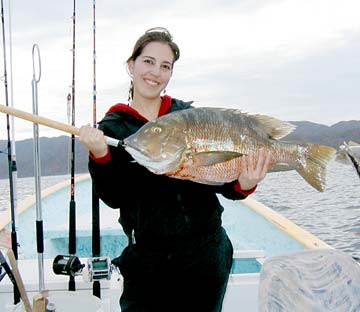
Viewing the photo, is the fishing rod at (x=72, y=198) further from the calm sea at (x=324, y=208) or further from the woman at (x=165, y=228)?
the calm sea at (x=324, y=208)

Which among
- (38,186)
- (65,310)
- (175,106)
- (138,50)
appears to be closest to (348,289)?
(175,106)

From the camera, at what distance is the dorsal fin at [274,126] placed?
2.53m

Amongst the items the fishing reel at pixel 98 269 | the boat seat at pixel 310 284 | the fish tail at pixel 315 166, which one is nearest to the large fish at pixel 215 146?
the fish tail at pixel 315 166

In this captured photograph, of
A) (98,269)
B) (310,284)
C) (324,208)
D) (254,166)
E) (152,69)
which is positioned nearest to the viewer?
(310,284)

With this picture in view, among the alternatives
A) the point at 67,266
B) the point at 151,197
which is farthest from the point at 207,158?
the point at 67,266

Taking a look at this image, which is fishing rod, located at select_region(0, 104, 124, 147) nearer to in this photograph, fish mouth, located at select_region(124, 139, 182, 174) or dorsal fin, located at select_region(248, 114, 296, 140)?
fish mouth, located at select_region(124, 139, 182, 174)

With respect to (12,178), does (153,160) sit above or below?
above

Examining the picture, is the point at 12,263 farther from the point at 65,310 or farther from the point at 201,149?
the point at 201,149

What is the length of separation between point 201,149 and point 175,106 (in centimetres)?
57

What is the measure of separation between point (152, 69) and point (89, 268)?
132 cm

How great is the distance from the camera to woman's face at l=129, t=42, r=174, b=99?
2.71m

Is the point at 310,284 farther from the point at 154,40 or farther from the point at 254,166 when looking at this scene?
the point at 154,40

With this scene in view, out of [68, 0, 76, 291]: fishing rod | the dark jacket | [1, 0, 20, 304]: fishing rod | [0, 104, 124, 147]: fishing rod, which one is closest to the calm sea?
[1, 0, 20, 304]: fishing rod

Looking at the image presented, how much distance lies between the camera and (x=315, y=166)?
2453 millimetres
